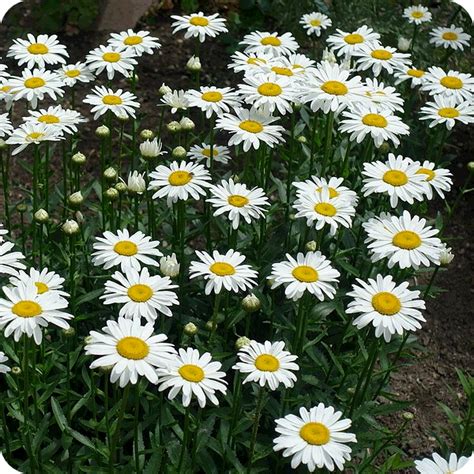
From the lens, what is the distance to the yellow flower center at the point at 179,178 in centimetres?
372

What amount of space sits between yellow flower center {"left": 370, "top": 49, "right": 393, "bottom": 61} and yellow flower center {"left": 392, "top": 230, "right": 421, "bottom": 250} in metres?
1.24

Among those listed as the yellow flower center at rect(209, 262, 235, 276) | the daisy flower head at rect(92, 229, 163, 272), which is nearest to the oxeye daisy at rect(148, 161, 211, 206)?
the daisy flower head at rect(92, 229, 163, 272)

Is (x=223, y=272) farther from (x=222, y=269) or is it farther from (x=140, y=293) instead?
(x=140, y=293)

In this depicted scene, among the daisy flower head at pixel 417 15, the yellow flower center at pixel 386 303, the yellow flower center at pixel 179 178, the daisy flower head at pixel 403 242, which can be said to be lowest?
the daisy flower head at pixel 417 15

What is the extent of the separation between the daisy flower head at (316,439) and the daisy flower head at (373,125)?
4.43 feet

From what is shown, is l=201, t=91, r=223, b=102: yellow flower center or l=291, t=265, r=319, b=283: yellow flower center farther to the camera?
l=201, t=91, r=223, b=102: yellow flower center

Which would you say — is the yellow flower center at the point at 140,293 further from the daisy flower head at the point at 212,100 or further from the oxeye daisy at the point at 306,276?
the daisy flower head at the point at 212,100

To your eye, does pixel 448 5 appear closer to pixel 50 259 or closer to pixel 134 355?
pixel 50 259

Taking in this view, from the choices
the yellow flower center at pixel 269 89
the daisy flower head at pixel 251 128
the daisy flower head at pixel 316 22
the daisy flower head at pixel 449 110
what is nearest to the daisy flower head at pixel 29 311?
the daisy flower head at pixel 251 128

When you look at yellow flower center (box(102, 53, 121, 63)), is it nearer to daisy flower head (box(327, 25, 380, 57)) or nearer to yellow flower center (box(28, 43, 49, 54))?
yellow flower center (box(28, 43, 49, 54))

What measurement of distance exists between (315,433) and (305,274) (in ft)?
2.05

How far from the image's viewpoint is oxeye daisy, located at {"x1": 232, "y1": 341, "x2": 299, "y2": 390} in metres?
2.97

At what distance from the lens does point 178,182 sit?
372cm

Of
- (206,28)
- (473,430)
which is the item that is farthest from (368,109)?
(473,430)
